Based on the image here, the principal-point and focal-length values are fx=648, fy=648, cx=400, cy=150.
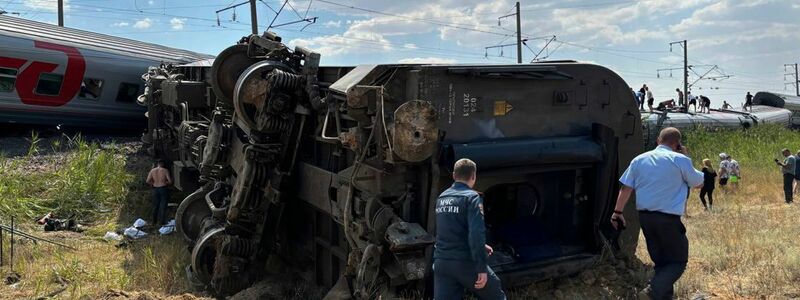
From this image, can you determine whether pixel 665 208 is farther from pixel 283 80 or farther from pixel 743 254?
pixel 283 80

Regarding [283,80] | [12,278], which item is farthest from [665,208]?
[12,278]

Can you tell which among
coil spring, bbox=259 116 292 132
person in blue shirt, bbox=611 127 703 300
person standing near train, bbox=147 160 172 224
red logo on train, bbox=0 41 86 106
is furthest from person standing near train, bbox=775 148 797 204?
red logo on train, bbox=0 41 86 106

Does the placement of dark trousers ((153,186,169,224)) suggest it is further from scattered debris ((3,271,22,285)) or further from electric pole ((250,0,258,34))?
electric pole ((250,0,258,34))

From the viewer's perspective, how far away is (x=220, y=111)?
680cm

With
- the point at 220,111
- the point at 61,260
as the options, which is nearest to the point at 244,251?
the point at 220,111

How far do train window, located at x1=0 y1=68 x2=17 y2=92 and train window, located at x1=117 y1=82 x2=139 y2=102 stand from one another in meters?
2.27

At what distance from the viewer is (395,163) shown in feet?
15.7

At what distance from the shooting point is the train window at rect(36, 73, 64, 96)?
13500 mm

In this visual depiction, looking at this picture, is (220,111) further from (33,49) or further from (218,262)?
(33,49)

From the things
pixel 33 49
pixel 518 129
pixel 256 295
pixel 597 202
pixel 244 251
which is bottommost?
pixel 256 295

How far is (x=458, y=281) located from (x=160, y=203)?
7556mm

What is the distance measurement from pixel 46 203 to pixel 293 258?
5.79m

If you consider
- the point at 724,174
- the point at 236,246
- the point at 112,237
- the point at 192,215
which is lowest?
the point at 112,237

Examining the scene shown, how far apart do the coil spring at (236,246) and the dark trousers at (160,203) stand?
15.2ft
